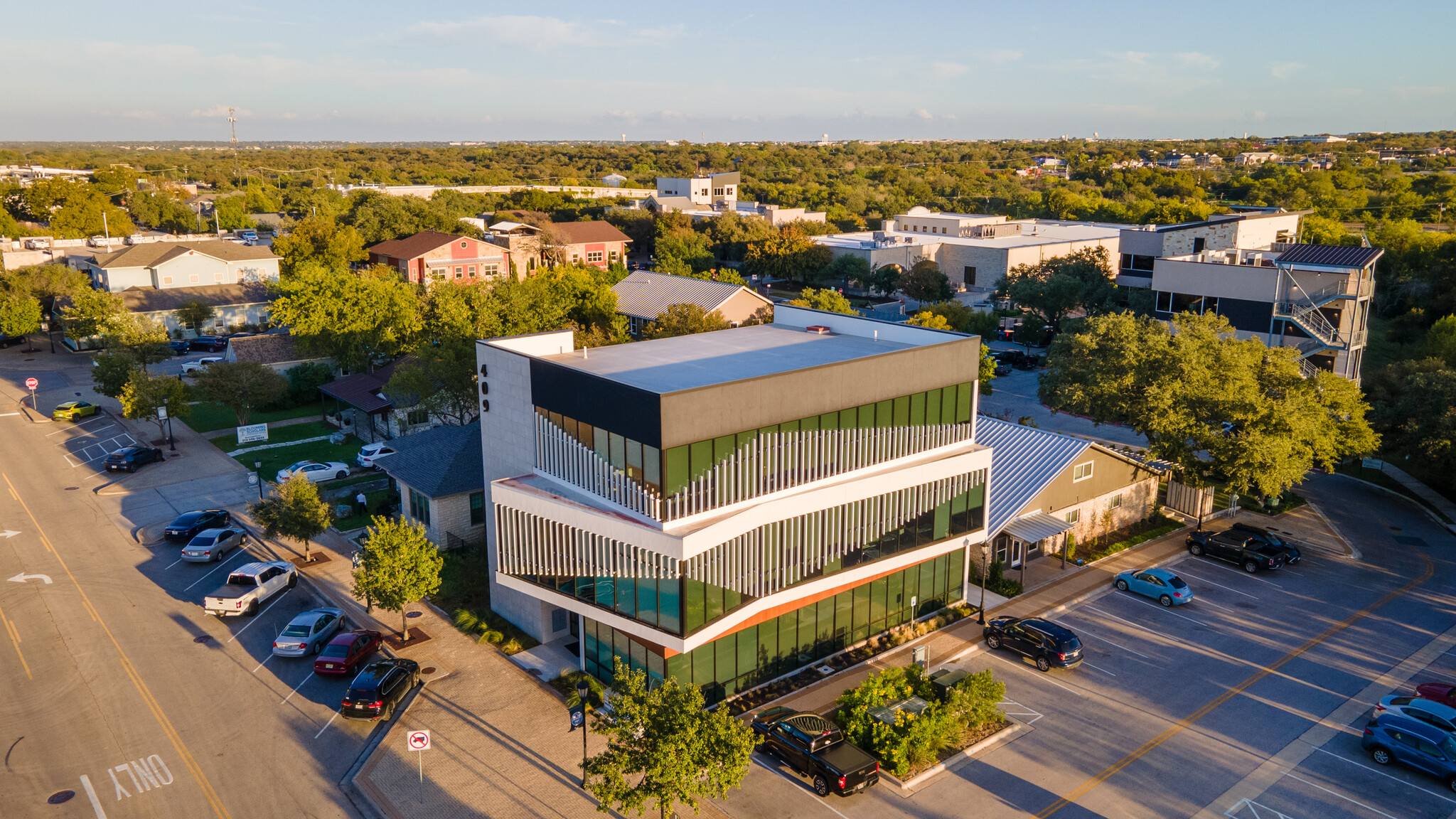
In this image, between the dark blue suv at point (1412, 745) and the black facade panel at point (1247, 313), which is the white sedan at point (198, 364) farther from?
the dark blue suv at point (1412, 745)

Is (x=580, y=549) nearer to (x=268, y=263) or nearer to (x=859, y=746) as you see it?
(x=859, y=746)

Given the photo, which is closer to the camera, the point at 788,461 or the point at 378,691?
the point at 378,691

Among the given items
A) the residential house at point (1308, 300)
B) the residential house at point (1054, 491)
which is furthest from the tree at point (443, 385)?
the residential house at point (1308, 300)

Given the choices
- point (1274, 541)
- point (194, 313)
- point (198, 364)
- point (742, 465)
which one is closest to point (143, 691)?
point (742, 465)

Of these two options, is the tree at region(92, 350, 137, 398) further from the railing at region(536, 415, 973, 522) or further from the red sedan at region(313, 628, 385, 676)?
the railing at region(536, 415, 973, 522)

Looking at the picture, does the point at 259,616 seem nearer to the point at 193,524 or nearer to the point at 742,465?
the point at 193,524
